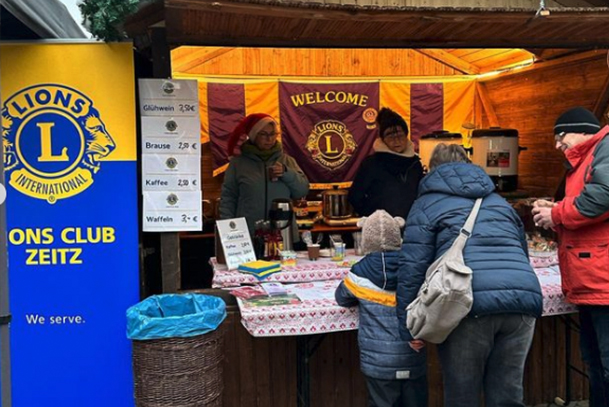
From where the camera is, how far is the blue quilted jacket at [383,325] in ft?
9.45

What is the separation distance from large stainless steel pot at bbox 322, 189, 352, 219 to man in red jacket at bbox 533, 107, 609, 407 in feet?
10.3

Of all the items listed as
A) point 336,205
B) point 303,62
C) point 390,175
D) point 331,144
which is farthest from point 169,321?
point 303,62

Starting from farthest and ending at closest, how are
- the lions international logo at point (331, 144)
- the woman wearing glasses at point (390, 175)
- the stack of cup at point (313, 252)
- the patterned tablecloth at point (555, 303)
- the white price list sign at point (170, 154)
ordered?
the lions international logo at point (331, 144), the woman wearing glasses at point (390, 175), the stack of cup at point (313, 252), the white price list sign at point (170, 154), the patterned tablecloth at point (555, 303)

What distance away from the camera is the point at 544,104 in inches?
226

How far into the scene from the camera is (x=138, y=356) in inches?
119

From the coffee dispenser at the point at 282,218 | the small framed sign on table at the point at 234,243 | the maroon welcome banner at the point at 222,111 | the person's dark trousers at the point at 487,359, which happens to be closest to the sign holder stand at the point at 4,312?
the small framed sign on table at the point at 234,243

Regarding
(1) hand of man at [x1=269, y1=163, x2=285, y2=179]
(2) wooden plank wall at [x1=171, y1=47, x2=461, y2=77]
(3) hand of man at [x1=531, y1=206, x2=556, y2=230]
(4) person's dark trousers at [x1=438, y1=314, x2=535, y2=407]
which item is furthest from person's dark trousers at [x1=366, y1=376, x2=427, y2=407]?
(2) wooden plank wall at [x1=171, y1=47, x2=461, y2=77]

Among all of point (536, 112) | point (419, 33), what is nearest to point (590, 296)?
point (419, 33)

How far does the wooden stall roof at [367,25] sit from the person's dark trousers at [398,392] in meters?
1.92

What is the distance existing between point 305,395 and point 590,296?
1621 millimetres

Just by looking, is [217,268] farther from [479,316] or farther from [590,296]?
[590,296]

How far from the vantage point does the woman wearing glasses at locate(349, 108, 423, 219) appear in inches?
179

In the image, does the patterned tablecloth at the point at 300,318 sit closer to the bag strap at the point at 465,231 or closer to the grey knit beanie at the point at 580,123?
the bag strap at the point at 465,231

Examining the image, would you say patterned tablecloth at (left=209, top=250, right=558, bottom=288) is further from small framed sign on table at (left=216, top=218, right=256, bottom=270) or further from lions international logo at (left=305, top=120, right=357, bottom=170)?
lions international logo at (left=305, top=120, right=357, bottom=170)
